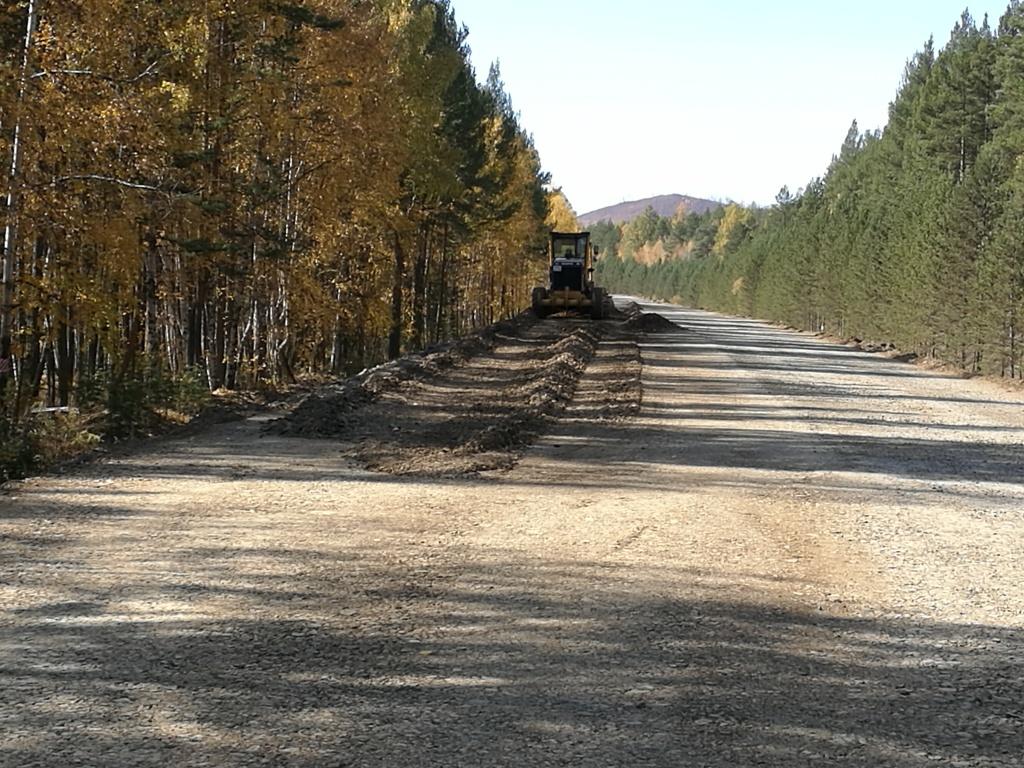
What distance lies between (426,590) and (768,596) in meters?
1.98

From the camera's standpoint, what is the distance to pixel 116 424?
39.0 feet

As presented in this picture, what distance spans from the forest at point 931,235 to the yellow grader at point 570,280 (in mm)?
13927

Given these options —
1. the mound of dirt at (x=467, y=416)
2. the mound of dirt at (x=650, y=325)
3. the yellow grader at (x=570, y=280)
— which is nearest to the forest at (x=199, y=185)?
the mound of dirt at (x=467, y=416)

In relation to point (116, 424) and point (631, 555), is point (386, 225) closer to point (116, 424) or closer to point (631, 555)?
point (116, 424)

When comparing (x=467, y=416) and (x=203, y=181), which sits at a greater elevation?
(x=203, y=181)

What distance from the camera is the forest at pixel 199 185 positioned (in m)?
12.3

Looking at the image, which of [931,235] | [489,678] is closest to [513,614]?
[489,678]

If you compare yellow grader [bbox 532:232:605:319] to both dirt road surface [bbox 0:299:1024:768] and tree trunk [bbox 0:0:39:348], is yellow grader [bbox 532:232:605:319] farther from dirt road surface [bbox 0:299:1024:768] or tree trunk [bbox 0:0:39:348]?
dirt road surface [bbox 0:299:1024:768]

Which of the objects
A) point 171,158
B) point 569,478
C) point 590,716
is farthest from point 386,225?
point 590,716

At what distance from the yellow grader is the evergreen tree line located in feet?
38.9

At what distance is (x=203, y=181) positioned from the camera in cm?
1683

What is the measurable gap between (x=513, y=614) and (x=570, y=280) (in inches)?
1474

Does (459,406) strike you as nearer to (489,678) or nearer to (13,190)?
(13,190)

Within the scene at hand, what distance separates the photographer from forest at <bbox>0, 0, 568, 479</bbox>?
12.3 metres
